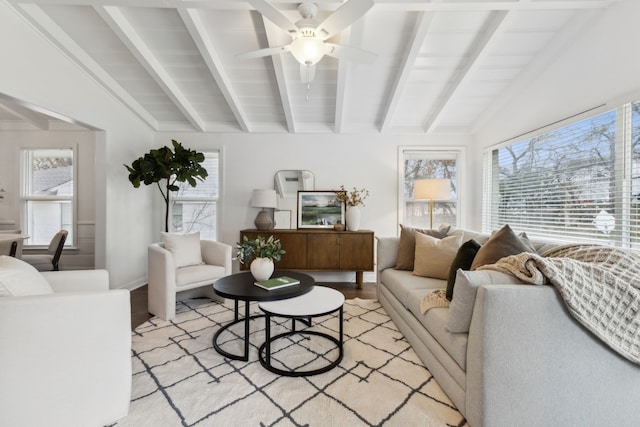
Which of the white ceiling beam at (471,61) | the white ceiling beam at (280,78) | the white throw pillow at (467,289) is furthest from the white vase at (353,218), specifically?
the white throw pillow at (467,289)

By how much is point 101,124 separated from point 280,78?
219 cm

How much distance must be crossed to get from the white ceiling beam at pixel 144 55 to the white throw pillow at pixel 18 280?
83.6 inches

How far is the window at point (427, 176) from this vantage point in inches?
180

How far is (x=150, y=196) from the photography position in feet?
14.8

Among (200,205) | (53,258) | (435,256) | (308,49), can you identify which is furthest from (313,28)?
(53,258)

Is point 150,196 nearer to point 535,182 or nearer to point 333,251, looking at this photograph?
point 333,251

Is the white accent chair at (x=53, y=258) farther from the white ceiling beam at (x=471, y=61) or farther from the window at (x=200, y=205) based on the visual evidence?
the white ceiling beam at (x=471, y=61)

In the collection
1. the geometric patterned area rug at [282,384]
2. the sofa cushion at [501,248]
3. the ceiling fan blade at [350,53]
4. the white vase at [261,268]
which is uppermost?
the ceiling fan blade at [350,53]

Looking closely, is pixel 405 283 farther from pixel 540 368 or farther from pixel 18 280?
pixel 18 280

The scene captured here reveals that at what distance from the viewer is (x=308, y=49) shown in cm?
211

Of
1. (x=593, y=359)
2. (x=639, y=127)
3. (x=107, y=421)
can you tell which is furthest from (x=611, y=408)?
(x=107, y=421)

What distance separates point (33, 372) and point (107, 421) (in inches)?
16.9

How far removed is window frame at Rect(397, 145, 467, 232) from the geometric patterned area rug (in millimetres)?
2332

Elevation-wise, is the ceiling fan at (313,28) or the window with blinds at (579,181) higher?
the ceiling fan at (313,28)
